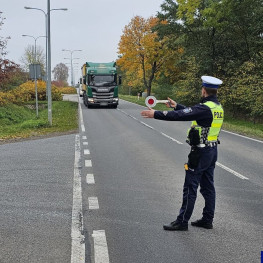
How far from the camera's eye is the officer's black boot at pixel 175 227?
4348mm

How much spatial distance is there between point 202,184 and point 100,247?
156cm

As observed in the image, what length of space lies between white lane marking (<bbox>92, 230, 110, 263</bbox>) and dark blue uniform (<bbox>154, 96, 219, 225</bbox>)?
982 millimetres

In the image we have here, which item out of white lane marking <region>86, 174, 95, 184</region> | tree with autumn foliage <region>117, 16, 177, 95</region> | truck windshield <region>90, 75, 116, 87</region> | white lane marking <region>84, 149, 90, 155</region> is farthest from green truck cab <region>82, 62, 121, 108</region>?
white lane marking <region>86, 174, 95, 184</region>

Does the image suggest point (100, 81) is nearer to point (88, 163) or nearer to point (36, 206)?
point (88, 163)

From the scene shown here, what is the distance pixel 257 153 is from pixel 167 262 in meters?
7.41

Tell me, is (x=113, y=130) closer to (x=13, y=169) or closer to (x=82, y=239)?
(x=13, y=169)

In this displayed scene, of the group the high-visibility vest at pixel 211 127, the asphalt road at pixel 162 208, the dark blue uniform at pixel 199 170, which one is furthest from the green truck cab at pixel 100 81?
the high-visibility vest at pixel 211 127

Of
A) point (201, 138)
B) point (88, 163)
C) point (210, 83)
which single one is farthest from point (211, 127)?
point (88, 163)

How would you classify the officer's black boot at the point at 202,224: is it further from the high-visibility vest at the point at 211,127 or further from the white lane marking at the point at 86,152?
the white lane marking at the point at 86,152

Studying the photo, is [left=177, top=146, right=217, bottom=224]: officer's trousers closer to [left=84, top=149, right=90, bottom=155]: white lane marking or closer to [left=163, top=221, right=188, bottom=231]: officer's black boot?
[left=163, top=221, right=188, bottom=231]: officer's black boot

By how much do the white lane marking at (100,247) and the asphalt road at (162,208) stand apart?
3 cm

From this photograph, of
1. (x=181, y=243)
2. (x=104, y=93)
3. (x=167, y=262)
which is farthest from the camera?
(x=104, y=93)

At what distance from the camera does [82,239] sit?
158 inches

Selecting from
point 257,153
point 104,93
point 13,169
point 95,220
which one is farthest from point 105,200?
point 104,93
